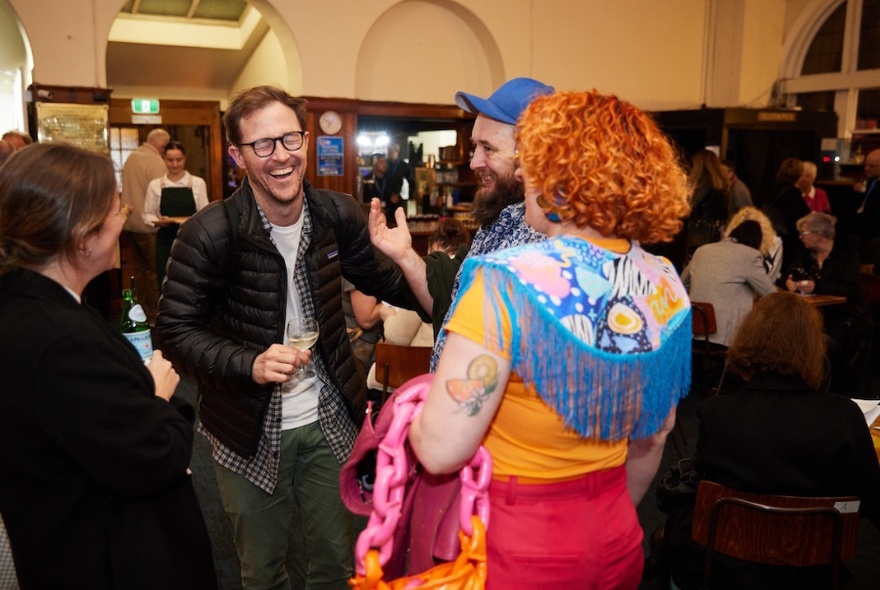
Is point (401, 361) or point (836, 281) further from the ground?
point (836, 281)

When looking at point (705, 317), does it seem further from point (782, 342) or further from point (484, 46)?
point (484, 46)

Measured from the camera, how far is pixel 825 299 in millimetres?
5121

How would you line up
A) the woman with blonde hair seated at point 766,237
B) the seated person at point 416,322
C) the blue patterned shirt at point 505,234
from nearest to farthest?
the blue patterned shirt at point 505,234 → the seated person at point 416,322 → the woman with blonde hair seated at point 766,237

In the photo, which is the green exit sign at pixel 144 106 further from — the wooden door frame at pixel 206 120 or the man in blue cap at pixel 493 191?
the man in blue cap at pixel 493 191

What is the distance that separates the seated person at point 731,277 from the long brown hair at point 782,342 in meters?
2.62

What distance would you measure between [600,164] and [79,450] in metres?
1.06

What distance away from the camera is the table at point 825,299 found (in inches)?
198

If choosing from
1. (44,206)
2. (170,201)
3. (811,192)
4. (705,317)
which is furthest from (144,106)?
(44,206)

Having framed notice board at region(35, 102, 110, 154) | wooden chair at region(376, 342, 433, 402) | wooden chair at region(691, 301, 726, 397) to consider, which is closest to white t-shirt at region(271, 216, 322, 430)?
wooden chair at region(376, 342, 433, 402)

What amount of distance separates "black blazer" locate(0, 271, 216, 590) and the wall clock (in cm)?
661

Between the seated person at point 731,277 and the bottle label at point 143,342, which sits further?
the seated person at point 731,277

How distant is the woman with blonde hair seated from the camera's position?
5.27 m

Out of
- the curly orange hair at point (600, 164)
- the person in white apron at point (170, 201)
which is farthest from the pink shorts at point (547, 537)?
the person in white apron at point (170, 201)

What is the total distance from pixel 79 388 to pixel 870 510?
2233 millimetres
